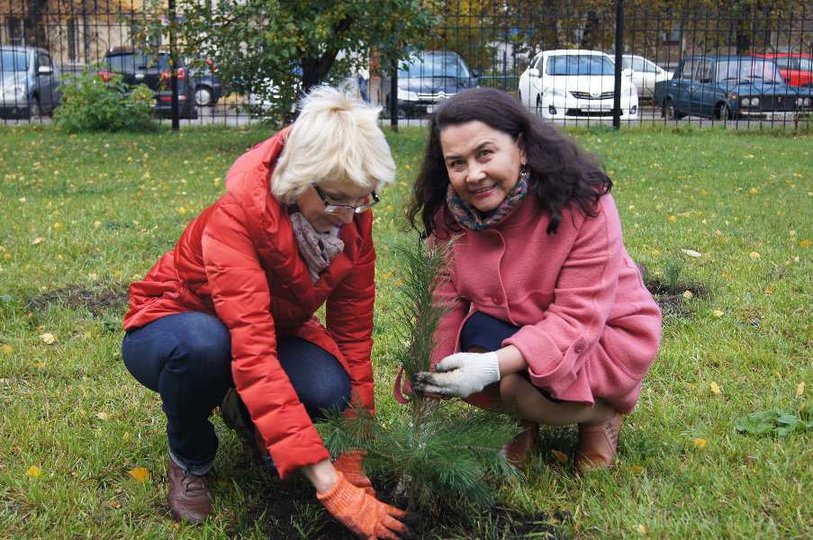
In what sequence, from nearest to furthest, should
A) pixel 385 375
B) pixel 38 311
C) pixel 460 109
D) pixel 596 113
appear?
pixel 460 109, pixel 385 375, pixel 38 311, pixel 596 113

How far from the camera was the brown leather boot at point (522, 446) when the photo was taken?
2.80 metres

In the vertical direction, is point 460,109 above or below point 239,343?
above

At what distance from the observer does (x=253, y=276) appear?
2227mm

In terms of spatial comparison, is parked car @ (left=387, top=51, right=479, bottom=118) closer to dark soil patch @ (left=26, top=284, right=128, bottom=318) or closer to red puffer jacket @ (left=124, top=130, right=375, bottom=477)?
dark soil patch @ (left=26, top=284, right=128, bottom=318)

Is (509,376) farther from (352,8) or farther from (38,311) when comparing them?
(352,8)

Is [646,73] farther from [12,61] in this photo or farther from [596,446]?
[596,446]

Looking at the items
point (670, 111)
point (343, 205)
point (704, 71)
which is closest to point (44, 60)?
point (670, 111)

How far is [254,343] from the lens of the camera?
2.19 meters

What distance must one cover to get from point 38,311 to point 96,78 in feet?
31.4

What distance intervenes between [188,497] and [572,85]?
1344cm

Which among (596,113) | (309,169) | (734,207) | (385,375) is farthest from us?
(596,113)

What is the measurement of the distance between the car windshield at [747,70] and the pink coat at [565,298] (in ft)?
44.1

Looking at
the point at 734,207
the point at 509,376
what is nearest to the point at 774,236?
the point at 734,207

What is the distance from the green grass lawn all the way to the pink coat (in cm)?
24
